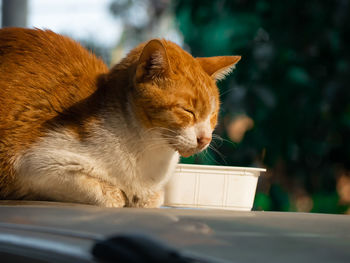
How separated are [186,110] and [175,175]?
30 centimetres

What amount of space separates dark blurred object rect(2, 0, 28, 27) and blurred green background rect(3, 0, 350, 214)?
0.81 m

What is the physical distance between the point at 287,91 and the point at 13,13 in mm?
1232

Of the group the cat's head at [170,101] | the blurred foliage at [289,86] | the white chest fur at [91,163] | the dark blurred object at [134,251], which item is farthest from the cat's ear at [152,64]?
the blurred foliage at [289,86]

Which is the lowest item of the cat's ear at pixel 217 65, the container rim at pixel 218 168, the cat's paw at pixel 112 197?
the cat's paw at pixel 112 197

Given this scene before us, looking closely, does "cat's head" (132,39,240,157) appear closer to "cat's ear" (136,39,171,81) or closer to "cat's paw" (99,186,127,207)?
"cat's ear" (136,39,171,81)

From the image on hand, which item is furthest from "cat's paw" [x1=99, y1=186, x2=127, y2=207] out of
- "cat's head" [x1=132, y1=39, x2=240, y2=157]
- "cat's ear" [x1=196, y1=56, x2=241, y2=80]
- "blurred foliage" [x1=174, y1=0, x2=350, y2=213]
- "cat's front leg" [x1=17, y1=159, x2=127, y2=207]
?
→ "blurred foliage" [x1=174, y1=0, x2=350, y2=213]

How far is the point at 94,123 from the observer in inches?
38.6

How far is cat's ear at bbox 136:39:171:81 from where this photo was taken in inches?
37.3

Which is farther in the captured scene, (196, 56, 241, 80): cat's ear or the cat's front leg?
(196, 56, 241, 80): cat's ear

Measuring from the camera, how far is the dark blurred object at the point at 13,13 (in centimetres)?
159

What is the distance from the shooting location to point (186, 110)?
3.19 feet

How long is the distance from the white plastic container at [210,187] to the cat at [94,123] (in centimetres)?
18

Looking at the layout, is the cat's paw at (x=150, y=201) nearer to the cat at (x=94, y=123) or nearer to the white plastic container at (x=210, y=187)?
the cat at (x=94, y=123)

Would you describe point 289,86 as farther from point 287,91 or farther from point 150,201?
point 150,201
